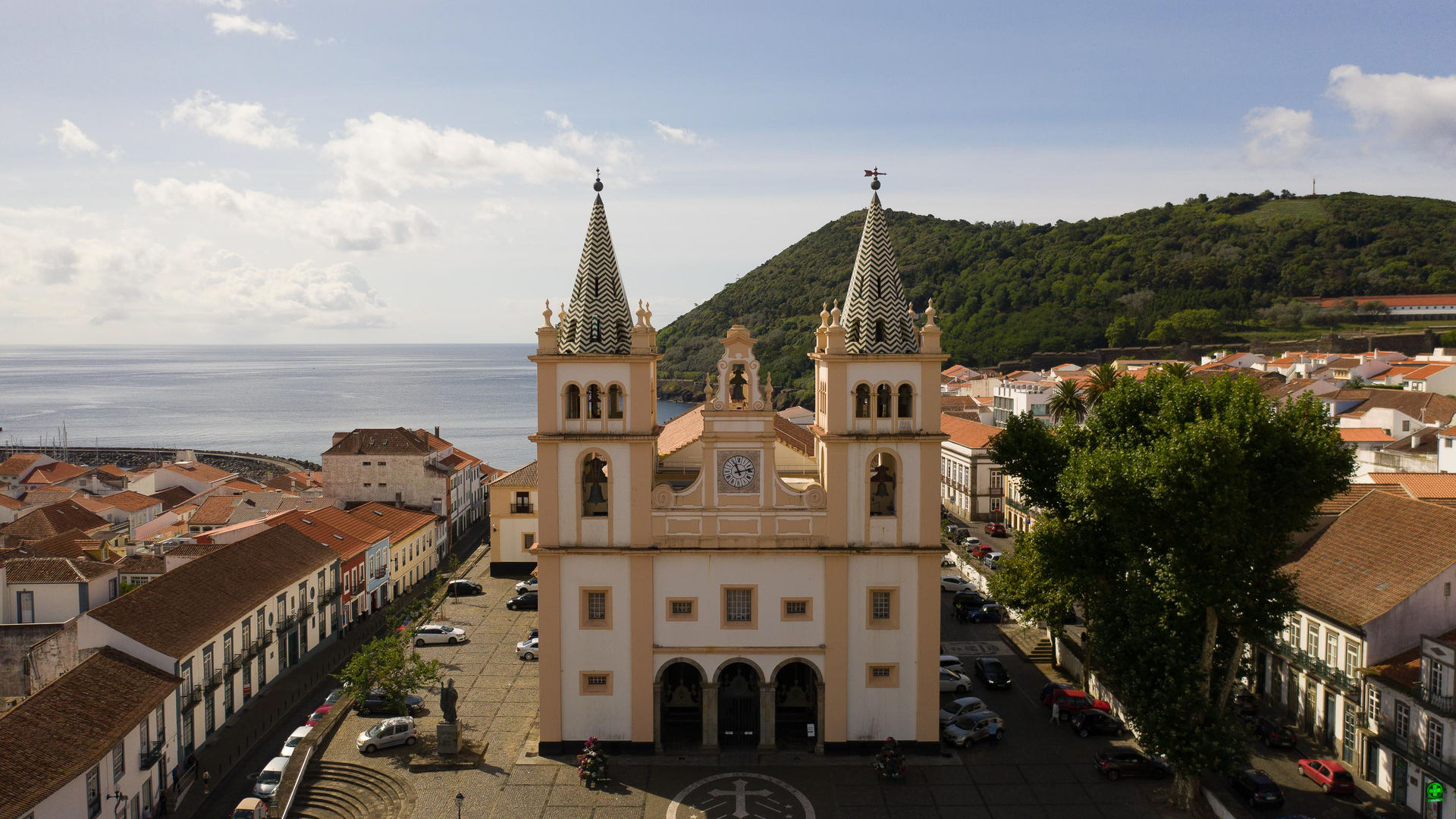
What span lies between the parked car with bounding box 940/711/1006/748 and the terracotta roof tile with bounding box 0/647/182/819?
26.1m

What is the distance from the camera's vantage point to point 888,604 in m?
33.2

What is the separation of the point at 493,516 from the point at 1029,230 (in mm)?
148451

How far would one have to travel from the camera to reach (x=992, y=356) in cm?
14575

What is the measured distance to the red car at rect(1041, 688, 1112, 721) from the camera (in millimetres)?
36219

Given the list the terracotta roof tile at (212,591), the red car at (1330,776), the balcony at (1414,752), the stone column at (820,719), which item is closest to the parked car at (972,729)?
the stone column at (820,719)

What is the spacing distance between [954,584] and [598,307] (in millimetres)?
30873

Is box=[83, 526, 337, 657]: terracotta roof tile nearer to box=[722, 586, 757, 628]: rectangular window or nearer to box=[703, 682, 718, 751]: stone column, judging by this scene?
box=[703, 682, 718, 751]: stone column

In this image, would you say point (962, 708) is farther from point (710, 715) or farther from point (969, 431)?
point (969, 431)

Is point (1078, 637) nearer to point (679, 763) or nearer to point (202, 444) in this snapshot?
point (679, 763)

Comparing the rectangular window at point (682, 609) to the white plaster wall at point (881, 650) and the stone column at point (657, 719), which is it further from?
the white plaster wall at point (881, 650)

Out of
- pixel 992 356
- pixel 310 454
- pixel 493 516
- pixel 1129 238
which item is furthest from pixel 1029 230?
pixel 493 516

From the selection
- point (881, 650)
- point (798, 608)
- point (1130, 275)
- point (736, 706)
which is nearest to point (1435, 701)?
point (881, 650)

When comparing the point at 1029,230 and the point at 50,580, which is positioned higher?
the point at 1029,230

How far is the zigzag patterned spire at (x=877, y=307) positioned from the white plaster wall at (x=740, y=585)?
758 centimetres
